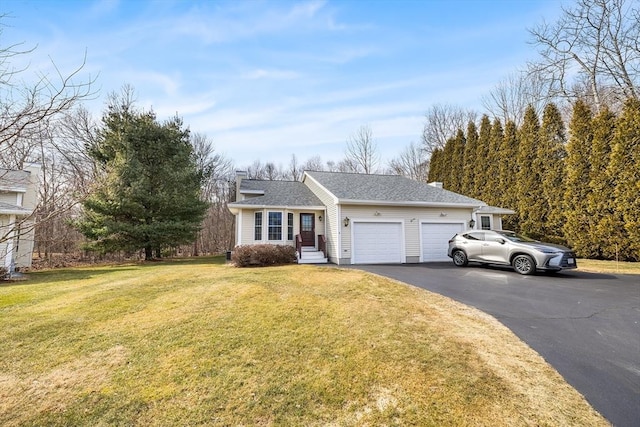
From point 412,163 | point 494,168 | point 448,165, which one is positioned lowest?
point 494,168

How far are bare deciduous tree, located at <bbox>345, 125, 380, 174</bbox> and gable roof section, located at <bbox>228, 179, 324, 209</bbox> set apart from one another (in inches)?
572

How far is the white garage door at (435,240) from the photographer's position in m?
13.9

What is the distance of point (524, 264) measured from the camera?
9.88m

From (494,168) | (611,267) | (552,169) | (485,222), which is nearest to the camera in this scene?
(611,267)

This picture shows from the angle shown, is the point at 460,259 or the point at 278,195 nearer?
the point at 460,259

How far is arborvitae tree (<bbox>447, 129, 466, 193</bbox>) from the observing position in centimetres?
2183

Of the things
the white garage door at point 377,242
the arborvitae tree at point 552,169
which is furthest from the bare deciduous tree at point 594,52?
the white garage door at point 377,242

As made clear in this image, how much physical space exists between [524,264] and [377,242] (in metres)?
5.51

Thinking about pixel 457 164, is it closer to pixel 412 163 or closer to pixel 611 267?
pixel 412 163

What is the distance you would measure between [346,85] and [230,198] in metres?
20.0

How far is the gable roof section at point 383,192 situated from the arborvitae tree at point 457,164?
6844 mm

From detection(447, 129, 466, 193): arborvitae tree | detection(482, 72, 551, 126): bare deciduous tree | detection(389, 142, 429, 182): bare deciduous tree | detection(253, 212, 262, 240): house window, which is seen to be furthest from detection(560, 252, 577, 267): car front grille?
detection(389, 142, 429, 182): bare deciduous tree

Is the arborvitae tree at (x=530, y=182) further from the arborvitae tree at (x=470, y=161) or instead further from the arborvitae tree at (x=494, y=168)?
the arborvitae tree at (x=470, y=161)

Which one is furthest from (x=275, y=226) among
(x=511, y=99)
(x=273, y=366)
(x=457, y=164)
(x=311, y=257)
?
(x=511, y=99)
